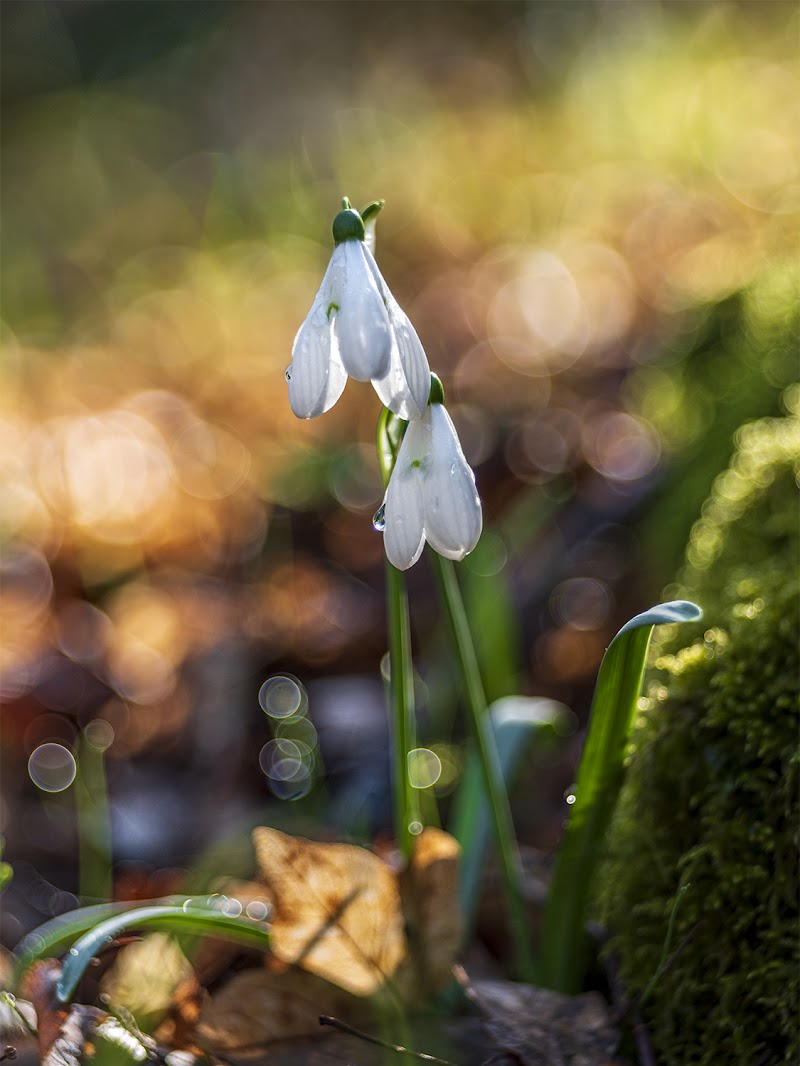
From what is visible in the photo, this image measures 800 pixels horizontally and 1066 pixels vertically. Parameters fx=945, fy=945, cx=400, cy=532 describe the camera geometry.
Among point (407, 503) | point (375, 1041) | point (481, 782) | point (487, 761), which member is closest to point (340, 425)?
point (481, 782)

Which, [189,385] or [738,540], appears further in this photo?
[189,385]

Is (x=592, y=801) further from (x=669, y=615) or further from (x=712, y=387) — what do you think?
(x=712, y=387)

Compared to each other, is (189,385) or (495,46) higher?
(495,46)

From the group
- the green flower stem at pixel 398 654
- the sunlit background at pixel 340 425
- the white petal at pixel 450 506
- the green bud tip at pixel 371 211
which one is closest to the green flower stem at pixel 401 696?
the green flower stem at pixel 398 654

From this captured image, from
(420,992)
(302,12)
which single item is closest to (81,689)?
(420,992)

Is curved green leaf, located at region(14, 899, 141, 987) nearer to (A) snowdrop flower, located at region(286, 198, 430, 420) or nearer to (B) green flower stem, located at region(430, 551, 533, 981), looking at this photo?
(B) green flower stem, located at region(430, 551, 533, 981)

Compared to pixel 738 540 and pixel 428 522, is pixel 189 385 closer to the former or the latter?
pixel 738 540

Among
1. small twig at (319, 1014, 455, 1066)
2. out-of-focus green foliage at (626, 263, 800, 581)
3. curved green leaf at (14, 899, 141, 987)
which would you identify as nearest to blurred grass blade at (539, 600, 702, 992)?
small twig at (319, 1014, 455, 1066)
